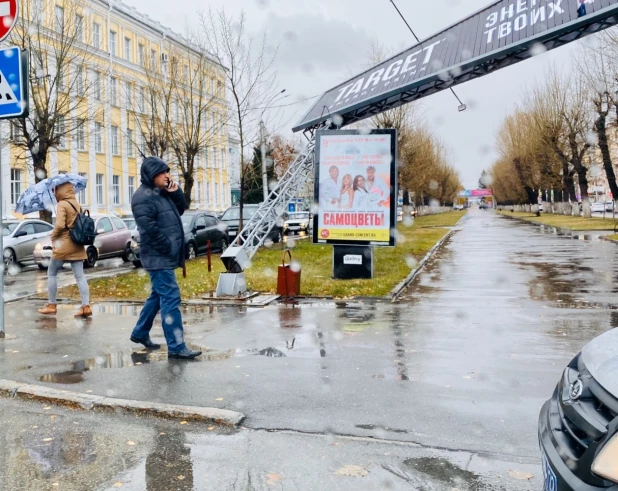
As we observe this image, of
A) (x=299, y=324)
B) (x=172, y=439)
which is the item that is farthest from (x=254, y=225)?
(x=172, y=439)

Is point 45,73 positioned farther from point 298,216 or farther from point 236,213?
point 298,216

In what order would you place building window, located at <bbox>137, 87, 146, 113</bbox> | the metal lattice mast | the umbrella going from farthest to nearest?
building window, located at <bbox>137, 87, 146, 113</bbox>
the metal lattice mast
the umbrella

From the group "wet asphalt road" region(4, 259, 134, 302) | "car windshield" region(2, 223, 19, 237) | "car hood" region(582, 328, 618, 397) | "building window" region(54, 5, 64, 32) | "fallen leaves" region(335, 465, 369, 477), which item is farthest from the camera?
"building window" region(54, 5, 64, 32)

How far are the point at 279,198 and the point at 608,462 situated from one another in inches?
538

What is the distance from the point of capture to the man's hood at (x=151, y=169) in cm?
664

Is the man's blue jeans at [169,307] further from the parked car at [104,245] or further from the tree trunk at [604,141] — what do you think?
the tree trunk at [604,141]

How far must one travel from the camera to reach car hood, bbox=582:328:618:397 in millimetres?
2570

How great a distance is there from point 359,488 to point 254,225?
11.5m

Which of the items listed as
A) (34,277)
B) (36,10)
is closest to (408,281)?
(34,277)

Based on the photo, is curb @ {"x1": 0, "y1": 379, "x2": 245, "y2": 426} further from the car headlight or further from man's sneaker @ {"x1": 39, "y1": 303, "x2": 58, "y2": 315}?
man's sneaker @ {"x1": 39, "y1": 303, "x2": 58, "y2": 315}

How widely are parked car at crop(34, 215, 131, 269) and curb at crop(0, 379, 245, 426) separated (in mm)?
13745

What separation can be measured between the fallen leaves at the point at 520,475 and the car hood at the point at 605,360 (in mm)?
1125

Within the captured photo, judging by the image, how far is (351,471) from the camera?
3.92 m

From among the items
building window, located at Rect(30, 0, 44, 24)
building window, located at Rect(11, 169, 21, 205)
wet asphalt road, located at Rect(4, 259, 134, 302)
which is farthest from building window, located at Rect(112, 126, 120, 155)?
wet asphalt road, located at Rect(4, 259, 134, 302)
